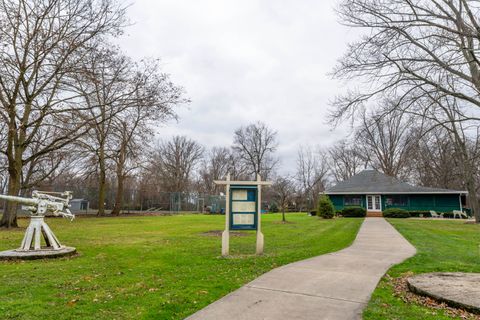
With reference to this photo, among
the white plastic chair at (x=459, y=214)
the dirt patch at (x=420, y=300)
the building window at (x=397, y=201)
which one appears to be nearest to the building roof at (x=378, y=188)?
the building window at (x=397, y=201)

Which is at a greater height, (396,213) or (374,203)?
(374,203)

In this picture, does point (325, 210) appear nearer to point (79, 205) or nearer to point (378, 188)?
point (378, 188)

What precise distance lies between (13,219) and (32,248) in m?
10.8

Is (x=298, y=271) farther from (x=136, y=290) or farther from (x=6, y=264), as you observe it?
(x=6, y=264)

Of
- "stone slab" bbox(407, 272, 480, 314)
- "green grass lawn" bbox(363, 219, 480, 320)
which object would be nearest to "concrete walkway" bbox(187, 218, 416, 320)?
"green grass lawn" bbox(363, 219, 480, 320)

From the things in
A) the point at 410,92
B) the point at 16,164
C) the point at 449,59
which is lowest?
the point at 16,164

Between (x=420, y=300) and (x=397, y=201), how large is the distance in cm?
3231

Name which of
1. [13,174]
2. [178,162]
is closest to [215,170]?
[178,162]

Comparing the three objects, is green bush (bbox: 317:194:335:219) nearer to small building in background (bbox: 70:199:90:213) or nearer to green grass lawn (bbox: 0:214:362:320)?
green grass lawn (bbox: 0:214:362:320)

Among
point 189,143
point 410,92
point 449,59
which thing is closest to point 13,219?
point 410,92

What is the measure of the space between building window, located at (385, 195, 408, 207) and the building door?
2.52 feet

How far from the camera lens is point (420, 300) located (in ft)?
14.7

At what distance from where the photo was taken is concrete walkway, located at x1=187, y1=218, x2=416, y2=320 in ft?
12.4

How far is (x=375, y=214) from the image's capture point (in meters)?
33.1
